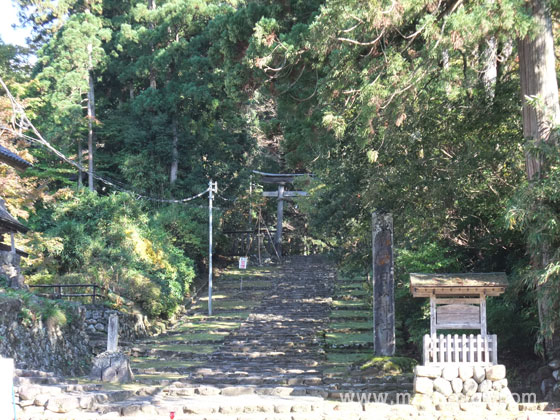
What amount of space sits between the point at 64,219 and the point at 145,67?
9.26m

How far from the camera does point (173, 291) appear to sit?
26812mm

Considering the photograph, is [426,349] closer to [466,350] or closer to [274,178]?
[466,350]

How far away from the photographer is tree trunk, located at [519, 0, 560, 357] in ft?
40.0

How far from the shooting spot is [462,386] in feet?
39.9

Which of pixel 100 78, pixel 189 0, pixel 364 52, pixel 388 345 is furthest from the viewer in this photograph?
pixel 100 78

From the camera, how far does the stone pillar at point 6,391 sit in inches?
354

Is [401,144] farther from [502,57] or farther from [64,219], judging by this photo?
[64,219]

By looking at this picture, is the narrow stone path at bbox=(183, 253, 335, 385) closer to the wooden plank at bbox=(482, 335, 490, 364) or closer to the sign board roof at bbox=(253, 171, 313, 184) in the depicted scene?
the wooden plank at bbox=(482, 335, 490, 364)

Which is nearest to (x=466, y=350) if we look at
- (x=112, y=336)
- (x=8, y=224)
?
(x=112, y=336)

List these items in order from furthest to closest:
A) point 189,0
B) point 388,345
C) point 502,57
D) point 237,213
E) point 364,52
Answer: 1. point 237,213
2. point 189,0
3. point 388,345
4. point 502,57
5. point 364,52

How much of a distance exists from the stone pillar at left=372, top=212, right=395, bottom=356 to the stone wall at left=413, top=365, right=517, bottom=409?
194 inches

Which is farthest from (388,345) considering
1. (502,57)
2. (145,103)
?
(145,103)

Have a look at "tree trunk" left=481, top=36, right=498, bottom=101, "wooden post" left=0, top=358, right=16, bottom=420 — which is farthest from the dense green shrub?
"wooden post" left=0, top=358, right=16, bottom=420

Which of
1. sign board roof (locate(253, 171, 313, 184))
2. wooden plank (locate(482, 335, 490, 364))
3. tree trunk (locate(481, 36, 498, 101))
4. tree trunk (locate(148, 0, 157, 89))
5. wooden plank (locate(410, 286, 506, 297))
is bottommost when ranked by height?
wooden plank (locate(482, 335, 490, 364))
